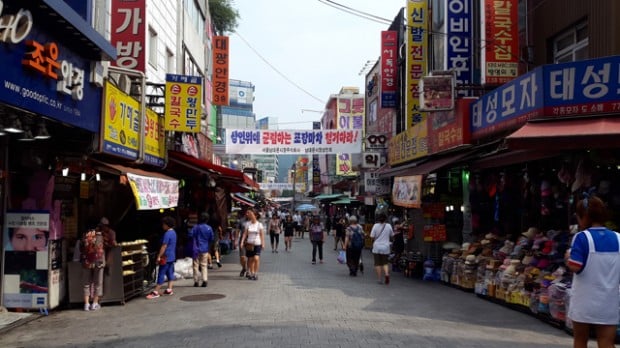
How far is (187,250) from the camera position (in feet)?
48.8

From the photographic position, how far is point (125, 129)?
35.3ft

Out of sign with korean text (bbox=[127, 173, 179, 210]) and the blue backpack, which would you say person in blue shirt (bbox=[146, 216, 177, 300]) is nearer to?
sign with korean text (bbox=[127, 173, 179, 210])

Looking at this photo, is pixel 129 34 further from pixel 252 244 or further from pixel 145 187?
pixel 252 244

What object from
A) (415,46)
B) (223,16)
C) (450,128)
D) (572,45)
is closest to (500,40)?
(572,45)

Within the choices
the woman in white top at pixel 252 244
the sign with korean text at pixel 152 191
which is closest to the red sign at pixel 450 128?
the woman in white top at pixel 252 244

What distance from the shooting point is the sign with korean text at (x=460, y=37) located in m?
13.8

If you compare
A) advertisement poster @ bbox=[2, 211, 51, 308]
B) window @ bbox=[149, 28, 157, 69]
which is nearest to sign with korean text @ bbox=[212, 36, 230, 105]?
window @ bbox=[149, 28, 157, 69]

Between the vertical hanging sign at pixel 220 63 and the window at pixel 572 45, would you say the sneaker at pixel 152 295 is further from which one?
the vertical hanging sign at pixel 220 63

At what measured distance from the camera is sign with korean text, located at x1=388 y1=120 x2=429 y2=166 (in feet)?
51.4

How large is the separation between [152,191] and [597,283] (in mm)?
8262

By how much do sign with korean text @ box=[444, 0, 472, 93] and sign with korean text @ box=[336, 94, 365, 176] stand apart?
107 ft

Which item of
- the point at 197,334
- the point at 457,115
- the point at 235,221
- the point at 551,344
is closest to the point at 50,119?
the point at 197,334

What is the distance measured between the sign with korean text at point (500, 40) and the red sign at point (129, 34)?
319 inches

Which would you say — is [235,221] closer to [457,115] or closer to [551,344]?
[457,115]
